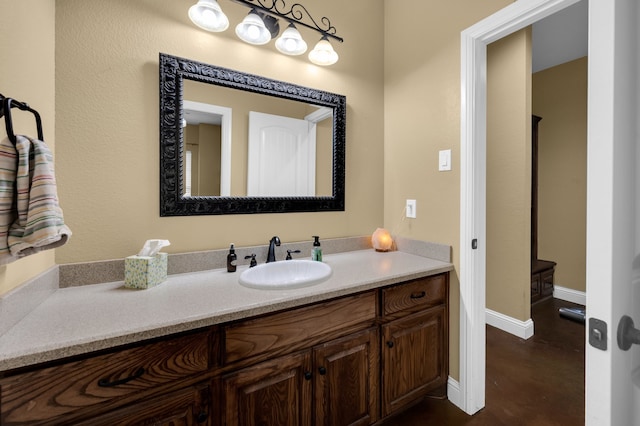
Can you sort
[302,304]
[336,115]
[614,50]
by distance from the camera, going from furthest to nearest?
[336,115] → [302,304] → [614,50]

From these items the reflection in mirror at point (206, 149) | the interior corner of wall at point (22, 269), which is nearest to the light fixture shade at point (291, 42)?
the reflection in mirror at point (206, 149)

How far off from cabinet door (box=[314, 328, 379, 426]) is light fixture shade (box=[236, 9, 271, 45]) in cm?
156

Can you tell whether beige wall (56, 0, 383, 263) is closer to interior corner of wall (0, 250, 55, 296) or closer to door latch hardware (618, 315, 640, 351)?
interior corner of wall (0, 250, 55, 296)

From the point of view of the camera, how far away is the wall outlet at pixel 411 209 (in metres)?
1.88

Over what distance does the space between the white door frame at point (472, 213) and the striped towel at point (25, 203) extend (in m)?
1.72

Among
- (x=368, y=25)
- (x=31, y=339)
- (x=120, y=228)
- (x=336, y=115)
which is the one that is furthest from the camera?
(x=368, y=25)

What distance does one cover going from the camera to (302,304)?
1.13m

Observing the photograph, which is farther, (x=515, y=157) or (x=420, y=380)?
(x=515, y=157)

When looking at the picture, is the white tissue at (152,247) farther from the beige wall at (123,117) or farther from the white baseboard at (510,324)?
the white baseboard at (510,324)

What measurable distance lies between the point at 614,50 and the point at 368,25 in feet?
6.02

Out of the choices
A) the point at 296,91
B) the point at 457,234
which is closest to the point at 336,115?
the point at 296,91

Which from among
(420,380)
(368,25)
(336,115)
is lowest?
(420,380)

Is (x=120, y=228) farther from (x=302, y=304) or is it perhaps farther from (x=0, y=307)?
(x=302, y=304)

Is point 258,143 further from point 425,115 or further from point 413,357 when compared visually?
point 413,357
